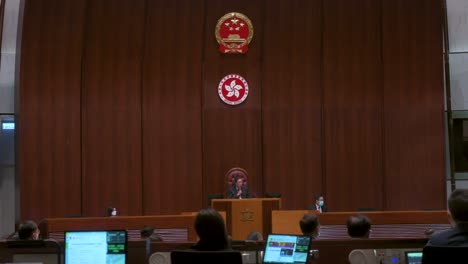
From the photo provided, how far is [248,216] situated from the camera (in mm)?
11953

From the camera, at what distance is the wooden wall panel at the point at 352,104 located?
49.6 ft

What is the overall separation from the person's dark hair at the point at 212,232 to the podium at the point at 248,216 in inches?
297

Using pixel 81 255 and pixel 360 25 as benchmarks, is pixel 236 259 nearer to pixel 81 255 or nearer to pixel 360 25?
pixel 81 255

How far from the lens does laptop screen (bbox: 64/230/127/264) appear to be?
5.84 metres

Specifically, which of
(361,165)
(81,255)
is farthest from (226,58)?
(81,255)

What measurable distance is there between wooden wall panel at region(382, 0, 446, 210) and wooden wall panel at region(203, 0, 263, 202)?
Answer: 2.82 metres

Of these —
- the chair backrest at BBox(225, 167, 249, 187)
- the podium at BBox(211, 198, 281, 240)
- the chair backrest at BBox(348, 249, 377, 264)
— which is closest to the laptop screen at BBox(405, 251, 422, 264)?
the chair backrest at BBox(348, 249, 377, 264)

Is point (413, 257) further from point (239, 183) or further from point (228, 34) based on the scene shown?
point (228, 34)

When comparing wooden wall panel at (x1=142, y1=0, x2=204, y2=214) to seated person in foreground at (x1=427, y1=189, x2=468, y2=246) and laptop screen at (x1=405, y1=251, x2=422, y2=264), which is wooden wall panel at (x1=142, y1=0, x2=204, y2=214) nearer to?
laptop screen at (x1=405, y1=251, x2=422, y2=264)

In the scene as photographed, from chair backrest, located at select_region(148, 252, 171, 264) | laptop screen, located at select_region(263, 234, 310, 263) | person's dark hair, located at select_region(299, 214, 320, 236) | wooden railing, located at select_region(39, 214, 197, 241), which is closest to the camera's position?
laptop screen, located at select_region(263, 234, 310, 263)

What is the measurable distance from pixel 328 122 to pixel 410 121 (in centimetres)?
179

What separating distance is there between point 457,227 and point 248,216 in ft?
26.3

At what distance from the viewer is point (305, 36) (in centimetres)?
1540

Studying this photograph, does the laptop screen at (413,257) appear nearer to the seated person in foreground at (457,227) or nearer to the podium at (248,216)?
the seated person in foreground at (457,227)
